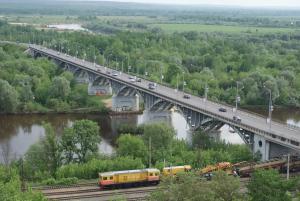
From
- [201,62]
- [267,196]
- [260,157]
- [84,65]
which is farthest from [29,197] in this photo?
[201,62]

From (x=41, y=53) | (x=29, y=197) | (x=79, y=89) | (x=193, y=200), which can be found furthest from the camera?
(x=41, y=53)

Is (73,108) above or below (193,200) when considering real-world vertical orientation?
below

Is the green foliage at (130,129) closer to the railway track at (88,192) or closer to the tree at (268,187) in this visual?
the railway track at (88,192)

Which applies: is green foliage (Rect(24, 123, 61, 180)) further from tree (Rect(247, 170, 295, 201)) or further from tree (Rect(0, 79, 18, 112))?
tree (Rect(0, 79, 18, 112))

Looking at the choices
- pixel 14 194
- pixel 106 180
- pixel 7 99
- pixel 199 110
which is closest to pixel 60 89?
pixel 7 99

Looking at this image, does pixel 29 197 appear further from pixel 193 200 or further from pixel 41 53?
pixel 41 53

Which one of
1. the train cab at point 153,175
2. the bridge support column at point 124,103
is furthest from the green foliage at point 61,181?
the bridge support column at point 124,103
